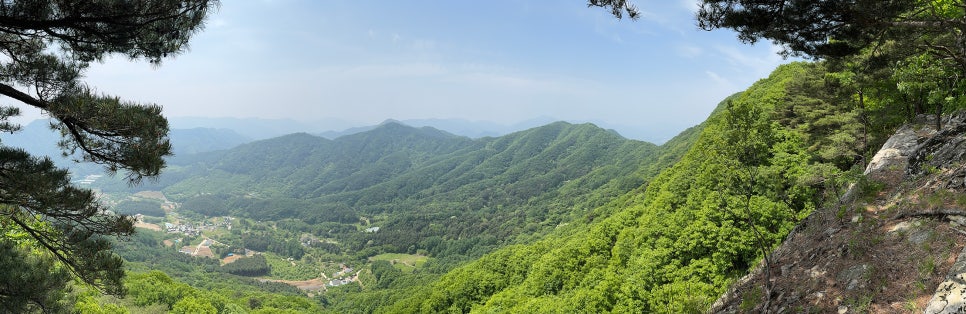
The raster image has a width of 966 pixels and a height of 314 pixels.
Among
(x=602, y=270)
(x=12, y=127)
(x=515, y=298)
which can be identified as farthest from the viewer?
(x=515, y=298)

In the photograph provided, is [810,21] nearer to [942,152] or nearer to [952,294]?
[942,152]

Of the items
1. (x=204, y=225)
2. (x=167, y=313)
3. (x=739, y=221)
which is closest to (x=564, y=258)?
(x=739, y=221)

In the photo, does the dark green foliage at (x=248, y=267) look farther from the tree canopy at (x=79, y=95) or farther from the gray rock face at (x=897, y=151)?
the gray rock face at (x=897, y=151)

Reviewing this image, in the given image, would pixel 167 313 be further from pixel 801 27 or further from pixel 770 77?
pixel 770 77

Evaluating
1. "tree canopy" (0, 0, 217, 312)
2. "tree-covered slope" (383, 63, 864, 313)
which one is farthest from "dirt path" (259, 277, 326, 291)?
"tree canopy" (0, 0, 217, 312)

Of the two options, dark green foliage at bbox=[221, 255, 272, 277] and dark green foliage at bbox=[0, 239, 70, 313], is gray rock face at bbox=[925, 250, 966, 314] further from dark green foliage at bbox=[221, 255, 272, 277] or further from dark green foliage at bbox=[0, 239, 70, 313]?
dark green foliage at bbox=[221, 255, 272, 277]

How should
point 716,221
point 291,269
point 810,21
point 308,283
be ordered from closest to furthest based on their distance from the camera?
point 810,21
point 716,221
point 308,283
point 291,269

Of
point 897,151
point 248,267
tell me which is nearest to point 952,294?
point 897,151
